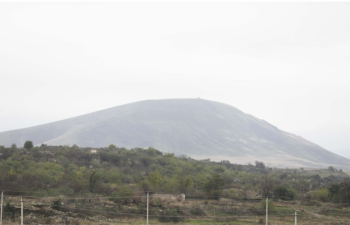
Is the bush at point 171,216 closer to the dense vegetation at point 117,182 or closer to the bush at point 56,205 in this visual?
the dense vegetation at point 117,182

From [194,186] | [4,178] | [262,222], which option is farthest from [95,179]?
[262,222]

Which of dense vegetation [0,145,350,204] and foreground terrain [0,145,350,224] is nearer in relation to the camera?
foreground terrain [0,145,350,224]

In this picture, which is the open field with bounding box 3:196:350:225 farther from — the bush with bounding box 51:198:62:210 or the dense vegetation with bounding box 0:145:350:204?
the dense vegetation with bounding box 0:145:350:204

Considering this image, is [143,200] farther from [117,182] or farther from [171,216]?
[117,182]

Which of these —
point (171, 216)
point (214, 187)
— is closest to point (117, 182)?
point (214, 187)

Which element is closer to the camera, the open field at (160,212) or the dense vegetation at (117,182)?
the open field at (160,212)

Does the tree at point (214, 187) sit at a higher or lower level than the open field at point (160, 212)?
higher

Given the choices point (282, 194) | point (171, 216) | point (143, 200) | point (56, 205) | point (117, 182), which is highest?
point (117, 182)

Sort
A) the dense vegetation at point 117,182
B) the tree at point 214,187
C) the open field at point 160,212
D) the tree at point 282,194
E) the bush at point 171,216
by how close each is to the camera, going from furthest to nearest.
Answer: the tree at point 282,194 → the tree at point 214,187 → the dense vegetation at point 117,182 → the bush at point 171,216 → the open field at point 160,212

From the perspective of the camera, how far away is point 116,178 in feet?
138

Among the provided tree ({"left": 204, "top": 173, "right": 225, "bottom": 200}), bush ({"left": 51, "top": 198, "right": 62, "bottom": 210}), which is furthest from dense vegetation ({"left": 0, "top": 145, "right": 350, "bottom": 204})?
bush ({"left": 51, "top": 198, "right": 62, "bottom": 210})

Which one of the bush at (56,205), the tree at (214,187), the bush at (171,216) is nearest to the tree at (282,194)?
the tree at (214,187)

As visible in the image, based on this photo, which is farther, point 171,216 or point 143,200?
point 143,200

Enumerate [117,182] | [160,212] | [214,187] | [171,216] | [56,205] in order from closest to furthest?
[56,205] < [171,216] < [160,212] < [214,187] < [117,182]
